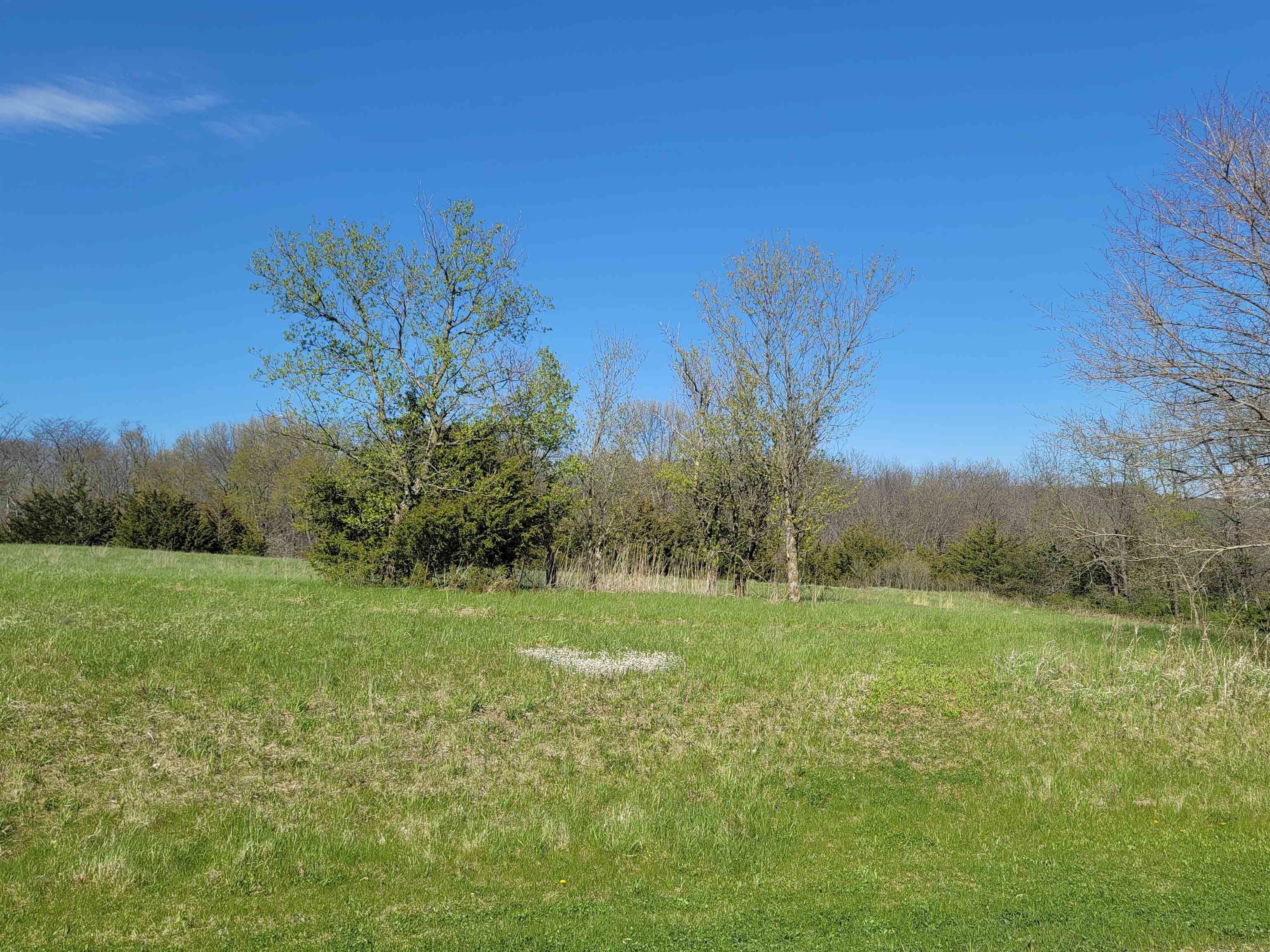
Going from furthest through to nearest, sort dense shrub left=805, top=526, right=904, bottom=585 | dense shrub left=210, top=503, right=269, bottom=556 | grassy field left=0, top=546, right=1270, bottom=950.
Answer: dense shrub left=805, top=526, right=904, bottom=585, dense shrub left=210, top=503, right=269, bottom=556, grassy field left=0, top=546, right=1270, bottom=950

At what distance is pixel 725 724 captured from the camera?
9.74 metres

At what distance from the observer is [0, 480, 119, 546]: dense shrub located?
113 ft

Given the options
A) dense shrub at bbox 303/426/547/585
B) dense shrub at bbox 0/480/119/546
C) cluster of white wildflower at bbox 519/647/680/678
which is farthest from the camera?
dense shrub at bbox 0/480/119/546

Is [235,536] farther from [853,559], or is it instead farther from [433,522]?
[853,559]

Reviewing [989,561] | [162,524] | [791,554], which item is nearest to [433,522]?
[791,554]

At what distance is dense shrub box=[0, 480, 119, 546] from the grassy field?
79.3 ft

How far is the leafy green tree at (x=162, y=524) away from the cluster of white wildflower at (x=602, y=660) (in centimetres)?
2616

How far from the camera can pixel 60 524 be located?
3456cm

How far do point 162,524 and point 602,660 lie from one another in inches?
1140

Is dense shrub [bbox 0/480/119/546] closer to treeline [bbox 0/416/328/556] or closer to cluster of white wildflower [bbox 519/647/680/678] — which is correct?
treeline [bbox 0/416/328/556]

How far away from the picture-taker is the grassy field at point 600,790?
531cm

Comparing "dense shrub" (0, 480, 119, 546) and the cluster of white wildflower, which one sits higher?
"dense shrub" (0, 480, 119, 546)

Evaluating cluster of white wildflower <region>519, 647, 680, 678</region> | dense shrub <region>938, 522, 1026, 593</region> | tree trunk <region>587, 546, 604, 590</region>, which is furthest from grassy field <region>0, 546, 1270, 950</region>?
dense shrub <region>938, 522, 1026, 593</region>

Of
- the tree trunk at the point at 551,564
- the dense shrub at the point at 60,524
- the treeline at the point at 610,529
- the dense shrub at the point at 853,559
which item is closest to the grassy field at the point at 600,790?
the treeline at the point at 610,529
